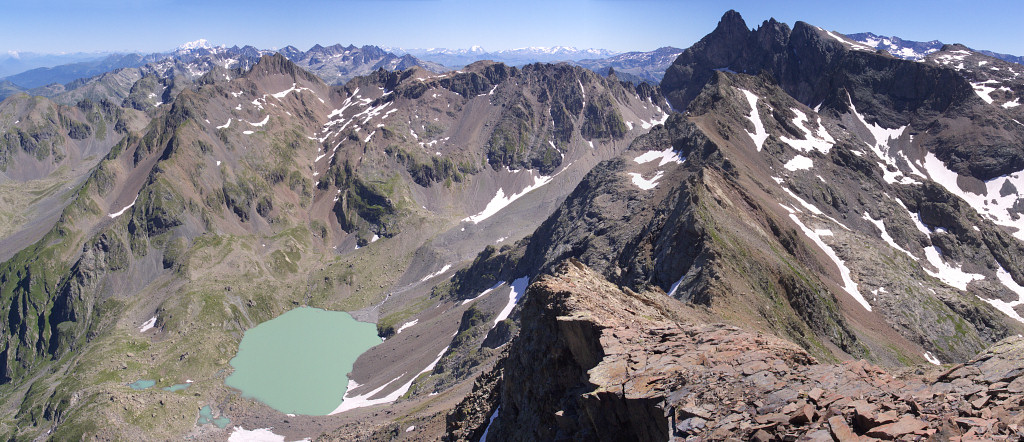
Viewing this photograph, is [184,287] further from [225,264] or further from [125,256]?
[125,256]

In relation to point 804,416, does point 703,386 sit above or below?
below

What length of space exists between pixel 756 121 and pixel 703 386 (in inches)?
5379

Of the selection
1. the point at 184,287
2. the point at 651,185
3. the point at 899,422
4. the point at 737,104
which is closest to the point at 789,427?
the point at 899,422

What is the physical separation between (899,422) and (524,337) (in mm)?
27452

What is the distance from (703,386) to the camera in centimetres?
2264

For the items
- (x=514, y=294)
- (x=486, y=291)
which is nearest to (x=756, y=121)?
(x=514, y=294)

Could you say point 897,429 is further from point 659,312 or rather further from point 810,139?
point 810,139

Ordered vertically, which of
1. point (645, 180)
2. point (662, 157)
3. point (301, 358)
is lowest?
point (301, 358)

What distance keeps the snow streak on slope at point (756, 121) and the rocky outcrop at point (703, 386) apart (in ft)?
353

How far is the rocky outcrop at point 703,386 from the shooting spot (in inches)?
653

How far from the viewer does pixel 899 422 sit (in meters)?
16.1

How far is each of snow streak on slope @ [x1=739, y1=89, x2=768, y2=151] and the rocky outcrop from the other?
353 feet

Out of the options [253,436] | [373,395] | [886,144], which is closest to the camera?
[253,436]

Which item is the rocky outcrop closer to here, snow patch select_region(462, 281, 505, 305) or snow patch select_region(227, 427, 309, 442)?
snow patch select_region(227, 427, 309, 442)
